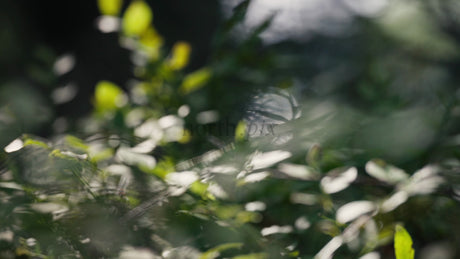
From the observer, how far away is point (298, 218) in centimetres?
52

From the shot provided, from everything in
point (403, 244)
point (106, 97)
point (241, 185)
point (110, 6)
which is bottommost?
point (403, 244)

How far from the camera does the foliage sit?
1.36 ft

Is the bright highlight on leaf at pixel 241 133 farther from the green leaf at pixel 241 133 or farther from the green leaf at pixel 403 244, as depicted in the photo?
the green leaf at pixel 403 244

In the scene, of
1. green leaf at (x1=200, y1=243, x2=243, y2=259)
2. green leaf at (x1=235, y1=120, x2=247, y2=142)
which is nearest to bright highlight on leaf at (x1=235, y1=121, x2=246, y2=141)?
green leaf at (x1=235, y1=120, x2=247, y2=142)

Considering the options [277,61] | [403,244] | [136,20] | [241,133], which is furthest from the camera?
[277,61]

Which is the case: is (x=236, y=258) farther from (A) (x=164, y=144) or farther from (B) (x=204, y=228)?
(A) (x=164, y=144)

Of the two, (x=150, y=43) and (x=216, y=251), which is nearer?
(x=216, y=251)

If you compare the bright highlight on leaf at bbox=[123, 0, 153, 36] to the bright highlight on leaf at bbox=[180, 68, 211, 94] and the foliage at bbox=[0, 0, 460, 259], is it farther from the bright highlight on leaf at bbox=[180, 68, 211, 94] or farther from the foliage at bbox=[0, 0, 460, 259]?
the bright highlight on leaf at bbox=[180, 68, 211, 94]

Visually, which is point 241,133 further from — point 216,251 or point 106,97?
point 106,97

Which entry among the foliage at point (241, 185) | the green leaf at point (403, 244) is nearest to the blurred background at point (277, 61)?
the foliage at point (241, 185)

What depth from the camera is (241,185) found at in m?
0.47

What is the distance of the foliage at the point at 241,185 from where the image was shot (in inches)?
16.3

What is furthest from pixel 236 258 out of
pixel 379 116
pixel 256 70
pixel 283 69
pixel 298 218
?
pixel 283 69

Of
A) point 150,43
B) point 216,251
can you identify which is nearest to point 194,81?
point 150,43
